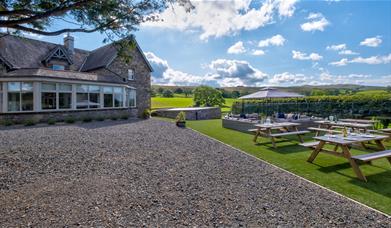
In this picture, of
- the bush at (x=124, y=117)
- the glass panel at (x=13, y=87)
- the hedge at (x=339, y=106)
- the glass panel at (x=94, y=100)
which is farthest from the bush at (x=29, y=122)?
the hedge at (x=339, y=106)

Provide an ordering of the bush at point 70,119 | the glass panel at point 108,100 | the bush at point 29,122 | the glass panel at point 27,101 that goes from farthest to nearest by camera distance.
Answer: the glass panel at point 108,100 < the bush at point 70,119 < the glass panel at point 27,101 < the bush at point 29,122

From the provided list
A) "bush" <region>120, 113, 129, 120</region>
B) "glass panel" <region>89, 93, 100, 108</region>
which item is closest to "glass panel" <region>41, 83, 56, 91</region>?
"glass panel" <region>89, 93, 100, 108</region>

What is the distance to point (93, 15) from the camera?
4895 millimetres

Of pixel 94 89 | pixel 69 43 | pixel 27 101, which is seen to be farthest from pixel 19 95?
pixel 69 43

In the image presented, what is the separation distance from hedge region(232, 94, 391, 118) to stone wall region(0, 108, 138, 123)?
538 inches

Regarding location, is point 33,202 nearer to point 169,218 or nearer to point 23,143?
point 169,218

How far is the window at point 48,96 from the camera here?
50.5 ft

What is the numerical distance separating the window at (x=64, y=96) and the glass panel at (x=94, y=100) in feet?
5.39

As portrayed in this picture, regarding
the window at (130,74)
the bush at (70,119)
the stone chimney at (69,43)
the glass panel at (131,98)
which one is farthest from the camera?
the window at (130,74)

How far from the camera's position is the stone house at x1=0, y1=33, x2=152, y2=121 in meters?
15.0

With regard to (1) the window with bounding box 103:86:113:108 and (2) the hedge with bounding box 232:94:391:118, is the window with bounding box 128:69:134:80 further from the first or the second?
(2) the hedge with bounding box 232:94:391:118

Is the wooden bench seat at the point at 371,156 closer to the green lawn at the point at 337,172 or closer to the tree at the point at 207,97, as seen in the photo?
the green lawn at the point at 337,172

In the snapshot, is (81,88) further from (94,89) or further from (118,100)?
(118,100)

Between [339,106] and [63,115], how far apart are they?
1998 cm
